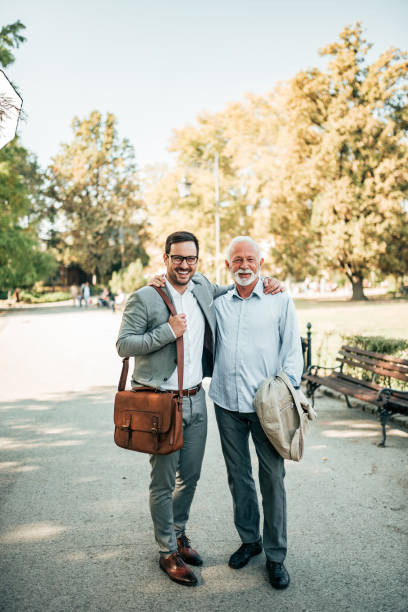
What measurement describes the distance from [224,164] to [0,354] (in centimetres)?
3027

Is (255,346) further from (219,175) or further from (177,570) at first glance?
(219,175)

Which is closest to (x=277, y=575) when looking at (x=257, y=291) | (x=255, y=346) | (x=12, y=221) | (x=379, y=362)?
(x=255, y=346)

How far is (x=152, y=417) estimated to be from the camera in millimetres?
2859

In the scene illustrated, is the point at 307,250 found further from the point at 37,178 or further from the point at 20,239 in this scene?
the point at 37,178

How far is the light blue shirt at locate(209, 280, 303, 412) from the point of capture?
310 centimetres

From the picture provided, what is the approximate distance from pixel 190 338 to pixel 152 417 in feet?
1.72

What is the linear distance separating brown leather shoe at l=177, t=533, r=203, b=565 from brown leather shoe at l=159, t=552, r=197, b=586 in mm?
140

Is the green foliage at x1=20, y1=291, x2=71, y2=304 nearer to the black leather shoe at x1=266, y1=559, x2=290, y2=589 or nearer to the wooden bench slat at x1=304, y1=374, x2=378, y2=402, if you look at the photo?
the wooden bench slat at x1=304, y1=374, x2=378, y2=402

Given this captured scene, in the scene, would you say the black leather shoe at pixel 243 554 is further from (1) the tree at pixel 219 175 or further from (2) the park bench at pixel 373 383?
(1) the tree at pixel 219 175

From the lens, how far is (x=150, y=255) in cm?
5369

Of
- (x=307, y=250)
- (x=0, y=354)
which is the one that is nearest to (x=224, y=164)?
(x=307, y=250)

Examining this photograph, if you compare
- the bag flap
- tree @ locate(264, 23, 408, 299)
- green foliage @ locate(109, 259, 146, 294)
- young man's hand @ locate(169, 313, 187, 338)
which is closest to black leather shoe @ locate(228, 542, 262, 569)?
the bag flap

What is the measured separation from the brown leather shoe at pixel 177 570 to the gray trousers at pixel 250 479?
0.45m

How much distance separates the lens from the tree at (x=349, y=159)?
1183 inches
